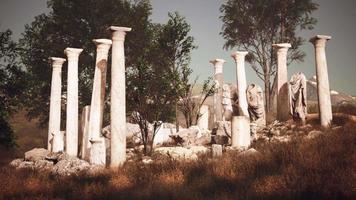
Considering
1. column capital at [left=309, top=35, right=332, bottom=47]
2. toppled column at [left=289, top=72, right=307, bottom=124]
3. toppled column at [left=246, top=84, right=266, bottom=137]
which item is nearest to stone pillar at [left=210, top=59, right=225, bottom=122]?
toppled column at [left=246, top=84, right=266, bottom=137]

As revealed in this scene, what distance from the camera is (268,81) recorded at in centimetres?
2888

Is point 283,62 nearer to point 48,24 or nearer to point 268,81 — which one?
point 268,81

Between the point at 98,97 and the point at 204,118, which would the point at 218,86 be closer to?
the point at 204,118

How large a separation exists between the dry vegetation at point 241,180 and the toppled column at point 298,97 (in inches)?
299

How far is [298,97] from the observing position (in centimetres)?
1891

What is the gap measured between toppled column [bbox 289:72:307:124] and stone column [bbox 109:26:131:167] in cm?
936

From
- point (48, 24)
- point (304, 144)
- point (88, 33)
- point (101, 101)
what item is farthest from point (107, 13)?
point (304, 144)

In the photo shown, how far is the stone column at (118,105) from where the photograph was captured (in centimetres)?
1415

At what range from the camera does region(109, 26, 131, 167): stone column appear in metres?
14.1

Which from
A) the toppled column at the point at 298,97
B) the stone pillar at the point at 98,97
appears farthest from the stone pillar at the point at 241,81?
the stone pillar at the point at 98,97

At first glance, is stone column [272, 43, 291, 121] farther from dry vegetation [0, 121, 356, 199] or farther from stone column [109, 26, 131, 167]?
stone column [109, 26, 131, 167]

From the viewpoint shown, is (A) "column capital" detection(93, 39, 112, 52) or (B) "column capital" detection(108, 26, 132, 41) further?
(A) "column capital" detection(93, 39, 112, 52)

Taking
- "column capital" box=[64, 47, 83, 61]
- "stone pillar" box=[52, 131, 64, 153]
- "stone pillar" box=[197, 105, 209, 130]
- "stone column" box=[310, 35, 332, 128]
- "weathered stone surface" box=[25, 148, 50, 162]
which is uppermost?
"column capital" box=[64, 47, 83, 61]

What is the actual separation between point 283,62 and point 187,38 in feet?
28.1
